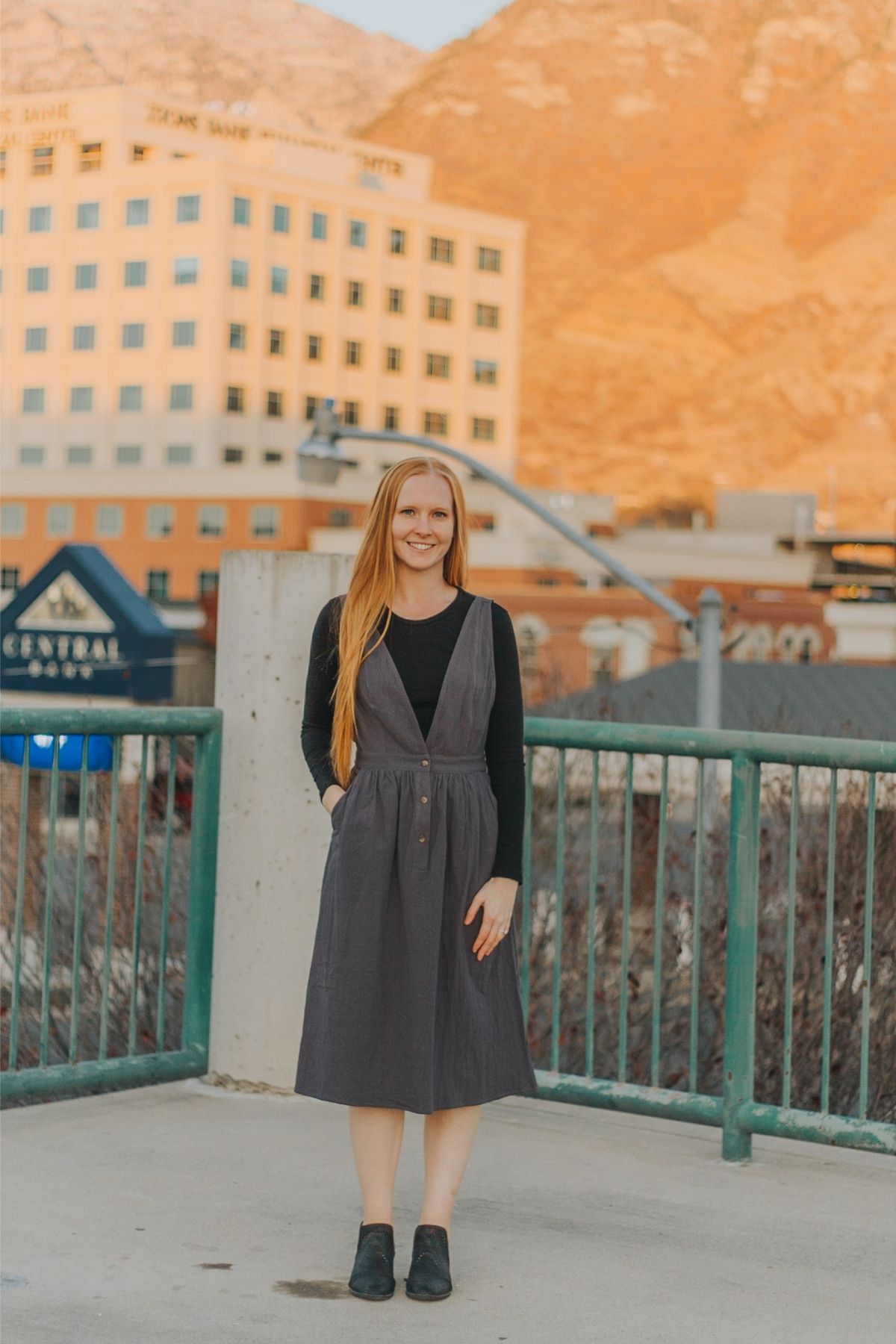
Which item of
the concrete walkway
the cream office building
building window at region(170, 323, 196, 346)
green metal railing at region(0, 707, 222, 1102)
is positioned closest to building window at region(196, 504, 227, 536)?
the cream office building

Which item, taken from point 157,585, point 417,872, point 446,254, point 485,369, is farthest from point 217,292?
point 417,872

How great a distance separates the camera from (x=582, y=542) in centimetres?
2039

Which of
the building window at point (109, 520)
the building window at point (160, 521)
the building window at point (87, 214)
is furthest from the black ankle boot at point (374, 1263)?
the building window at point (87, 214)

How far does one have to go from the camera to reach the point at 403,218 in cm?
11062

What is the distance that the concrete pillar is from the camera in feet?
19.3

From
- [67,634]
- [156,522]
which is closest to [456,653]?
[67,634]

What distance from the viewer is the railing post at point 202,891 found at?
601 cm

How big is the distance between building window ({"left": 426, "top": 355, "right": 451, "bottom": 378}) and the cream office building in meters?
0.11

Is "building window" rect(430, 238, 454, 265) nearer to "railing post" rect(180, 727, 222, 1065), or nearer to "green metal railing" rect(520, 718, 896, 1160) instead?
"railing post" rect(180, 727, 222, 1065)

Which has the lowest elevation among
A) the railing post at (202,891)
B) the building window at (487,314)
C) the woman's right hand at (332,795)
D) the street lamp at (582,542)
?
the railing post at (202,891)

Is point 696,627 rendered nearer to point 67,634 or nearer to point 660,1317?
point 660,1317

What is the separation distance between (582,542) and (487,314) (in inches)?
3794

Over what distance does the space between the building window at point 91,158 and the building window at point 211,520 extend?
2777cm

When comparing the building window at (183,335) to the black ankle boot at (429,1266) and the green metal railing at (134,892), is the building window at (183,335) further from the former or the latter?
the black ankle boot at (429,1266)
